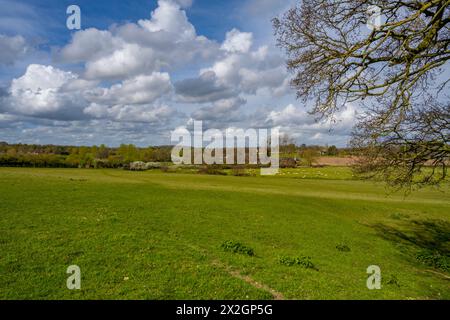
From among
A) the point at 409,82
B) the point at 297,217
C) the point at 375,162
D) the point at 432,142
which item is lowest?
the point at 297,217

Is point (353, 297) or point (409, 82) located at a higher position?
point (409, 82)

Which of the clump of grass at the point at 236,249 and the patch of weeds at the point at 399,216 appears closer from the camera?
the clump of grass at the point at 236,249

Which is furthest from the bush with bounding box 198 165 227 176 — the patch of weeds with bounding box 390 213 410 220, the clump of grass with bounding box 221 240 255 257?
the clump of grass with bounding box 221 240 255 257

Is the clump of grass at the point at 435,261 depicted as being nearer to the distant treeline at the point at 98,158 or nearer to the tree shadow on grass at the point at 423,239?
the tree shadow on grass at the point at 423,239

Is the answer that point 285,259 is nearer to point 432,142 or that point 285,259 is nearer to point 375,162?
point 375,162

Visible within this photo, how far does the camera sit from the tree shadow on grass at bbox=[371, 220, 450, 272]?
58.4 ft

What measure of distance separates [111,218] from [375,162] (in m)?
14.0

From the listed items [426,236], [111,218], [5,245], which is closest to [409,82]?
[111,218]

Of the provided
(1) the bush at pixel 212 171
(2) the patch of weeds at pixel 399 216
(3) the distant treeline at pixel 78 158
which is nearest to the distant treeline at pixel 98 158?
(3) the distant treeline at pixel 78 158

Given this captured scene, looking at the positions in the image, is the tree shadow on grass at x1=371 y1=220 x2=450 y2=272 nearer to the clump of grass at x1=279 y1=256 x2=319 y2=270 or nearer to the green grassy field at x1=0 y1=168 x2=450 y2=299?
the green grassy field at x1=0 y1=168 x2=450 y2=299

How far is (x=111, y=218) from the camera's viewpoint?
15945 millimetres

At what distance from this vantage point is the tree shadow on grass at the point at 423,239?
17.8 metres

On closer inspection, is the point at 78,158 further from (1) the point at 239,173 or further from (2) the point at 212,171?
(1) the point at 239,173
